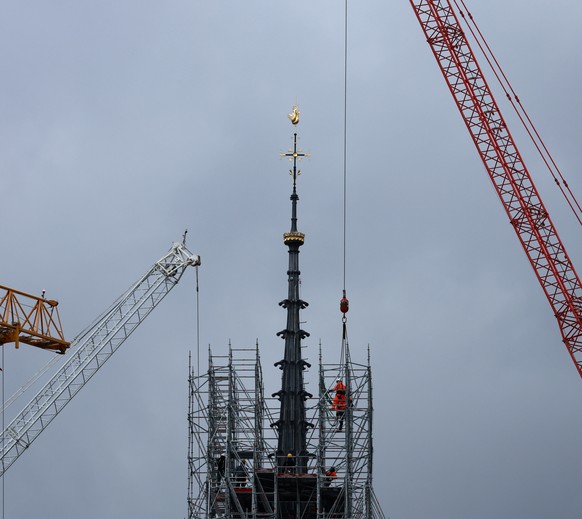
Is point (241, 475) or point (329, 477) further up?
point (241, 475)

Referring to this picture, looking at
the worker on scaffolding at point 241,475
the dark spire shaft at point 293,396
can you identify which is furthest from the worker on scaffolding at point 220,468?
the dark spire shaft at point 293,396

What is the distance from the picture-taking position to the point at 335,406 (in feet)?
522

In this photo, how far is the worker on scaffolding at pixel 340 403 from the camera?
520 feet

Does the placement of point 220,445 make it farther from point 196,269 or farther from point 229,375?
point 196,269

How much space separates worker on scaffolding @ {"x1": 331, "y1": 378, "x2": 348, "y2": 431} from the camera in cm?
15838

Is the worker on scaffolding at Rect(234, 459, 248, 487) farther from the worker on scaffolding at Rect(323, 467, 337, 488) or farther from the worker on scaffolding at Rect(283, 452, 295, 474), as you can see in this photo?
the worker on scaffolding at Rect(323, 467, 337, 488)

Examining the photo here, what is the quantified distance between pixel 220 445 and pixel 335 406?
1052 centimetres

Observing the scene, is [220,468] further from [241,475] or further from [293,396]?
[293,396]

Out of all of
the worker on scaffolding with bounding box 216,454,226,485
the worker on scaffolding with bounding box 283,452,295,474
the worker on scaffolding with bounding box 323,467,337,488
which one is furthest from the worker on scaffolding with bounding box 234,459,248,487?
the worker on scaffolding with bounding box 323,467,337,488

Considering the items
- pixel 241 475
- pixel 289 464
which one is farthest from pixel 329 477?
pixel 241 475

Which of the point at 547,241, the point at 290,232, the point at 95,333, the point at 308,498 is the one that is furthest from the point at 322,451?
the point at 547,241

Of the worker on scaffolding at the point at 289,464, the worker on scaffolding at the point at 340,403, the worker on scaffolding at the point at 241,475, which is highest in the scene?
the worker on scaffolding at the point at 340,403

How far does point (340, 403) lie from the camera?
6280 inches

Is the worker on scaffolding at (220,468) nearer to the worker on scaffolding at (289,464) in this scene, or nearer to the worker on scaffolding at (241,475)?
the worker on scaffolding at (241,475)
